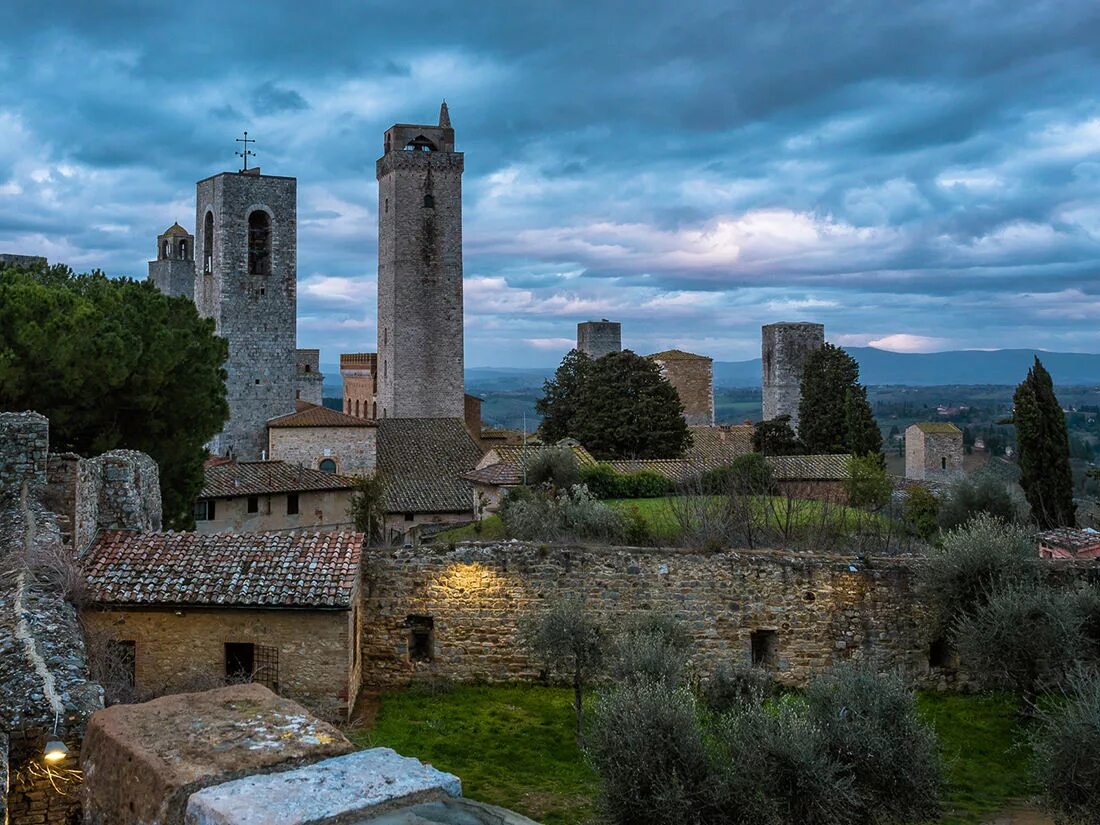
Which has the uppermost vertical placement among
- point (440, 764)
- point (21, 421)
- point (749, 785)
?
point (21, 421)

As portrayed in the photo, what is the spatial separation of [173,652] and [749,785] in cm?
784

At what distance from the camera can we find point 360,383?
66250 millimetres

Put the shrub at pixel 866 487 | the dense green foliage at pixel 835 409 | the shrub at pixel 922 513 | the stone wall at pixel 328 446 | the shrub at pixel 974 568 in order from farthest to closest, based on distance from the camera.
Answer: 1. the dense green foliage at pixel 835 409
2. the stone wall at pixel 328 446
3. the shrub at pixel 866 487
4. the shrub at pixel 922 513
5. the shrub at pixel 974 568

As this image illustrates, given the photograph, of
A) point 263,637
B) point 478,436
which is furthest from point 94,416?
point 478,436

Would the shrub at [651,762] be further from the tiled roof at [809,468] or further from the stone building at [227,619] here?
the tiled roof at [809,468]

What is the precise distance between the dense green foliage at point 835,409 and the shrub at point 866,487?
570 inches

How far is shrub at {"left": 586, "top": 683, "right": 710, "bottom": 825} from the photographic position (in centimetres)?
881

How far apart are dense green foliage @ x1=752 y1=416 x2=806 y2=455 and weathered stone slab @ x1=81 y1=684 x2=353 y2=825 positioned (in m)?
45.7

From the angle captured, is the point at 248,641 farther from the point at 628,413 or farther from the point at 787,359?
the point at 787,359

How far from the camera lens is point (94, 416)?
1931cm

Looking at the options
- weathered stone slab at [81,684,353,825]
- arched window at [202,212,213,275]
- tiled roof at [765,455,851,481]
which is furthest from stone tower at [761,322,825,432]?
weathered stone slab at [81,684,353,825]

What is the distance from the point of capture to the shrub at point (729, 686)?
13.6 m

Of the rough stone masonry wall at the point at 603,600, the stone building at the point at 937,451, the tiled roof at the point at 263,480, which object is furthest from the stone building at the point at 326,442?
the stone building at the point at 937,451

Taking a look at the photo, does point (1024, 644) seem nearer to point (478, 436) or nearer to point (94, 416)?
point (94, 416)
